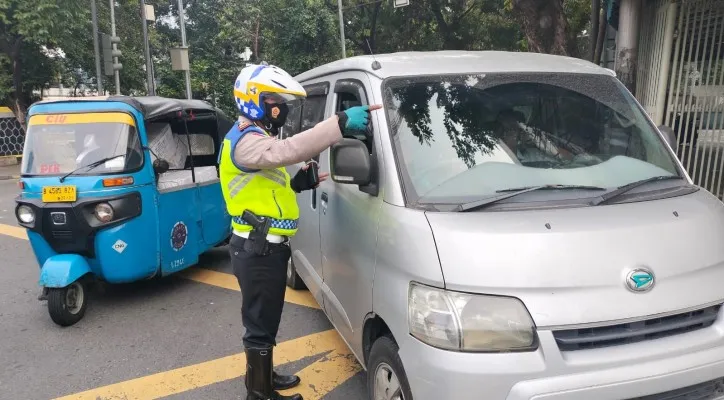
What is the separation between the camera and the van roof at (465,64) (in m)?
2.87

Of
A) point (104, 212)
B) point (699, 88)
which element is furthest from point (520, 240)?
point (699, 88)

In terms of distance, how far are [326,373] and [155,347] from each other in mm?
1480

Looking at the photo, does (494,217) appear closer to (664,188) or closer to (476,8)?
(664,188)

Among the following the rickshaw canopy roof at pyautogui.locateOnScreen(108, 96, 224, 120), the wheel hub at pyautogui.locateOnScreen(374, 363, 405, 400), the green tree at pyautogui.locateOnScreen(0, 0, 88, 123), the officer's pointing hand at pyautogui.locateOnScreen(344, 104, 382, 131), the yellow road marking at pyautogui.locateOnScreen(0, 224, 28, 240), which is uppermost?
the green tree at pyautogui.locateOnScreen(0, 0, 88, 123)

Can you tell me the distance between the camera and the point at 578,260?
Answer: 198 centimetres

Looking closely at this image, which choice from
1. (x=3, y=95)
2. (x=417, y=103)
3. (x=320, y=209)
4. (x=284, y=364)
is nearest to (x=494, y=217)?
(x=417, y=103)

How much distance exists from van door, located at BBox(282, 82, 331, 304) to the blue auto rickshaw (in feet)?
4.31

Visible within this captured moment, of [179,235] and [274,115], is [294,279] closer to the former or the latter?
[179,235]

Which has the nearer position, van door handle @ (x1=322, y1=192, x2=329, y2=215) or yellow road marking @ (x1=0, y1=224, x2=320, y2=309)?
van door handle @ (x1=322, y1=192, x2=329, y2=215)

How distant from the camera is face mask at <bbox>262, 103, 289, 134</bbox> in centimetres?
279

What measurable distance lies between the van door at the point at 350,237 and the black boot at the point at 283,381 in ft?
1.54

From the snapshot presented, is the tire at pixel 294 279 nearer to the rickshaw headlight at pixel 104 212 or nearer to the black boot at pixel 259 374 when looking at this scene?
the rickshaw headlight at pixel 104 212

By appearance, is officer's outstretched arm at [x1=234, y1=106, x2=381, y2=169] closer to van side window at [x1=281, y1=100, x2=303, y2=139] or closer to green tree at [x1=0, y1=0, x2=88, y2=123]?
van side window at [x1=281, y1=100, x2=303, y2=139]

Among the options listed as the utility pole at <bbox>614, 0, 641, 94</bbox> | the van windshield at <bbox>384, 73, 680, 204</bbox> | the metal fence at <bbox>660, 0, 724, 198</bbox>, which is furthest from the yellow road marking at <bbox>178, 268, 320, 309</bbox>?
the metal fence at <bbox>660, 0, 724, 198</bbox>
